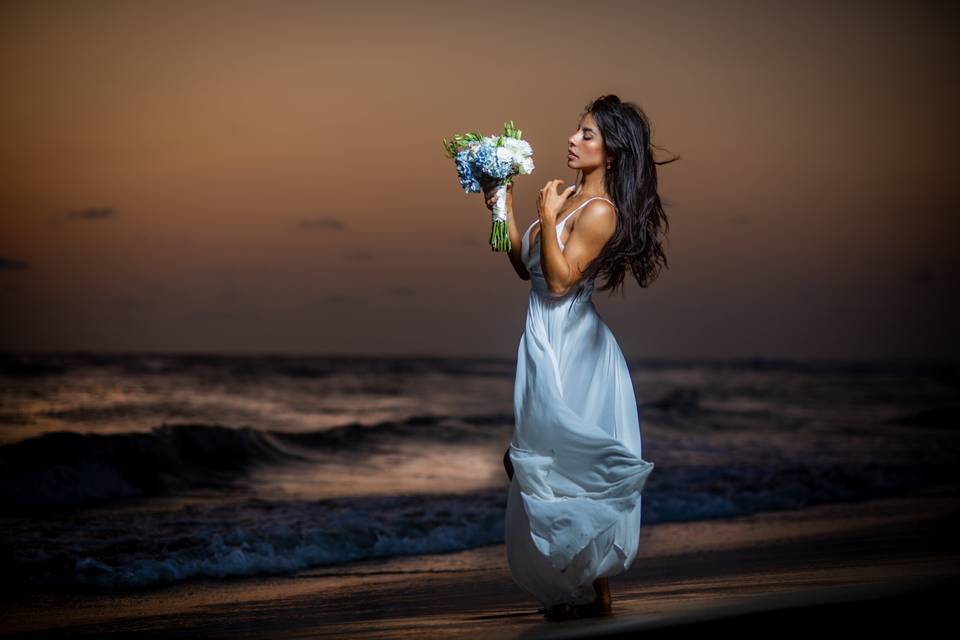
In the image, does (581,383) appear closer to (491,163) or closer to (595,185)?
(595,185)

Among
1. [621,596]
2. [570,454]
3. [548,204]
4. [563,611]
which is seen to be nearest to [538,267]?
[548,204]

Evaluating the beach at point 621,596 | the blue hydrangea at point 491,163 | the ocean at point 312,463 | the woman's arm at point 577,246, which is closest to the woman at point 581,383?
the woman's arm at point 577,246

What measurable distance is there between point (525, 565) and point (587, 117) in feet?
6.25

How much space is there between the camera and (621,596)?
5.47m

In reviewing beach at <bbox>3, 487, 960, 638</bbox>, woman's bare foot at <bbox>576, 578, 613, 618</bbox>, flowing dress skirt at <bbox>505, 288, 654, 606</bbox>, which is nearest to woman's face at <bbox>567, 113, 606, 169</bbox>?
flowing dress skirt at <bbox>505, 288, 654, 606</bbox>

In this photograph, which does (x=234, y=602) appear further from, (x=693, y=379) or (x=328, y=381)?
(x=693, y=379)

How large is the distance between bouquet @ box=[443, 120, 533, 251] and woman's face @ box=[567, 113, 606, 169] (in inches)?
7.2

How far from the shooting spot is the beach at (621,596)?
400 centimetres

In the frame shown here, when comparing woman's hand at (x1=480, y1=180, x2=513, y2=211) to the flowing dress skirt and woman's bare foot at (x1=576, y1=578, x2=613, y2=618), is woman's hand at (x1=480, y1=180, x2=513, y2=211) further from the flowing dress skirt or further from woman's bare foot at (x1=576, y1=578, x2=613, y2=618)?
woman's bare foot at (x1=576, y1=578, x2=613, y2=618)

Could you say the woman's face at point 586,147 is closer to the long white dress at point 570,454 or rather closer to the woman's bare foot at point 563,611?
the long white dress at point 570,454

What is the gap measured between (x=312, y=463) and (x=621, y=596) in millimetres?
8299

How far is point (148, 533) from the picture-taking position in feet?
26.3

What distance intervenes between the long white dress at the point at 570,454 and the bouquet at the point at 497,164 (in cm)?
15

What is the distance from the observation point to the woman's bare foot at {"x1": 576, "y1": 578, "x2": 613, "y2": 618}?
4504mm
